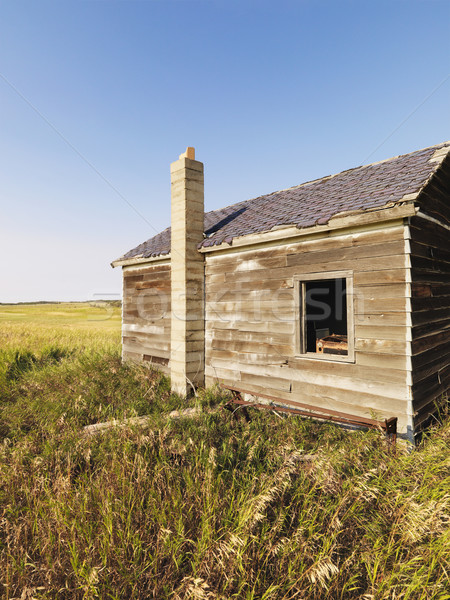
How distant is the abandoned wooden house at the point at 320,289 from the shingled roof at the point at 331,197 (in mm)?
39

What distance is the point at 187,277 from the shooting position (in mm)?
7457

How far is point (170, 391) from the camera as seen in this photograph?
7.75 meters

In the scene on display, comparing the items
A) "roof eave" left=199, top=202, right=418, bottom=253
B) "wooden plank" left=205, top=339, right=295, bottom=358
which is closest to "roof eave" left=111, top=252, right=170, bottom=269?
"roof eave" left=199, top=202, right=418, bottom=253

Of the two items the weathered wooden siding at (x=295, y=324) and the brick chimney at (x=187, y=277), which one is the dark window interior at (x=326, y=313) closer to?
the weathered wooden siding at (x=295, y=324)

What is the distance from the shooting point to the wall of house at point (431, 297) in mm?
4914

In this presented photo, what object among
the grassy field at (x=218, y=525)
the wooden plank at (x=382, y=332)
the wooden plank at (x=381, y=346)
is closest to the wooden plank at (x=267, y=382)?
the wooden plank at (x=381, y=346)

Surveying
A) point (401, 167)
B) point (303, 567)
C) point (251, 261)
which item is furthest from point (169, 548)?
point (401, 167)

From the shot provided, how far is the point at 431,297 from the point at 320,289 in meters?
1.94

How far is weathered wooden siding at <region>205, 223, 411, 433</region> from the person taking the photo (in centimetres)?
481

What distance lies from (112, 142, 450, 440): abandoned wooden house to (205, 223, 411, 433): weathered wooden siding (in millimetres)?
20

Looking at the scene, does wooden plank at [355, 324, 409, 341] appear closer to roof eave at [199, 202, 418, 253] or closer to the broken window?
the broken window

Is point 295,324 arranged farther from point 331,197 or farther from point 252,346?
point 331,197

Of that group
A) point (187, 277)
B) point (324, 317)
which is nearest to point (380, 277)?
point (324, 317)

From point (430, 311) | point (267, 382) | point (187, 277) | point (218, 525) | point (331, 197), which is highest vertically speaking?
point (331, 197)
